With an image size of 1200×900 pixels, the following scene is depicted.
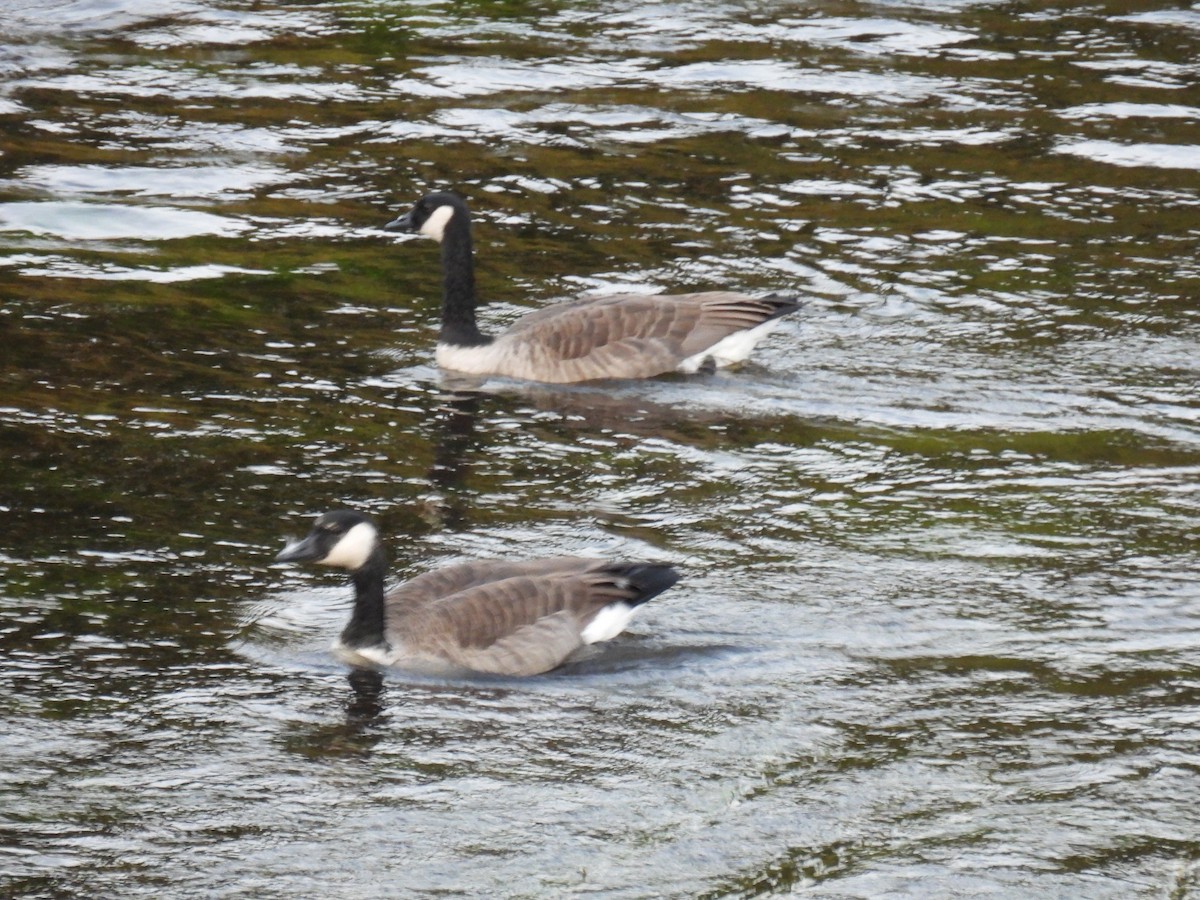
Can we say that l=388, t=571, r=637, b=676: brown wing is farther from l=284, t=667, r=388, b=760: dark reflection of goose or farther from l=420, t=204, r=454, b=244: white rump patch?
l=420, t=204, r=454, b=244: white rump patch

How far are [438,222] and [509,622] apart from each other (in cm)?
550

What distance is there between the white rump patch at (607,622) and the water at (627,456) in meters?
0.13

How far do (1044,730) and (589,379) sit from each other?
19.3 ft

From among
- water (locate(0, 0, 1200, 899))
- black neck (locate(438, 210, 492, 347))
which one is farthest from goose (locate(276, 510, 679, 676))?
black neck (locate(438, 210, 492, 347))

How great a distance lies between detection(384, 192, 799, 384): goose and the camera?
13.3 metres

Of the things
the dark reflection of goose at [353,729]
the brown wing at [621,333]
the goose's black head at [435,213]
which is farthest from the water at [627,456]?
the goose's black head at [435,213]

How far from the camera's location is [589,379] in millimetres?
13445

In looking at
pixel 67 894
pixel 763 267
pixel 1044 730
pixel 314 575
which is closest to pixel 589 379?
pixel 763 267

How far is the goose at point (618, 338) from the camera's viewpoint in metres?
13.3

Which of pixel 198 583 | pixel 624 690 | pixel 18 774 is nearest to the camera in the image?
pixel 18 774

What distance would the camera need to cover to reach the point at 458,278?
13.9 m

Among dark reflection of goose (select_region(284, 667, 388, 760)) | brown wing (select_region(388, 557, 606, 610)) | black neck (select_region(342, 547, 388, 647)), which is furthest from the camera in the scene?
brown wing (select_region(388, 557, 606, 610))

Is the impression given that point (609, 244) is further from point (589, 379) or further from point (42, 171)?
point (42, 171)

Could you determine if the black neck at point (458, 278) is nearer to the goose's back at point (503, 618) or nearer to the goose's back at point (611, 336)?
the goose's back at point (611, 336)
